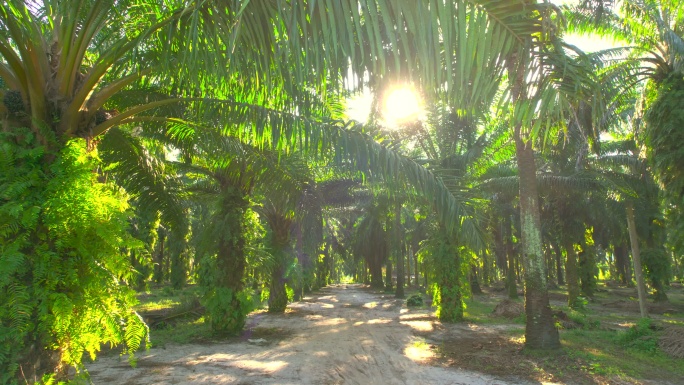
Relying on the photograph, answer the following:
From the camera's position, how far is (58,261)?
3557 mm

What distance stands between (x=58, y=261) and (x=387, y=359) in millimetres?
6531

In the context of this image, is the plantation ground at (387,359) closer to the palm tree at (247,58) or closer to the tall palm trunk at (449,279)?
the tall palm trunk at (449,279)

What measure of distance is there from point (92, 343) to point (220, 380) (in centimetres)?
362

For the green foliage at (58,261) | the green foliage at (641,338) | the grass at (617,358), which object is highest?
the green foliage at (58,261)

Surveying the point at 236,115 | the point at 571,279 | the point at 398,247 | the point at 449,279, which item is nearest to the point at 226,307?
the point at 449,279

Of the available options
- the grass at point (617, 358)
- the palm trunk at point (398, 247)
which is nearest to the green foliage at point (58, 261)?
the grass at point (617, 358)

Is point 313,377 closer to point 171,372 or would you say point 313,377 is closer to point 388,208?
point 171,372

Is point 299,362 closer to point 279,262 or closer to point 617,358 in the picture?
point 617,358

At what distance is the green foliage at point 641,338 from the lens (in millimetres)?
9023

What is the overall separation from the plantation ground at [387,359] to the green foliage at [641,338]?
151 mm

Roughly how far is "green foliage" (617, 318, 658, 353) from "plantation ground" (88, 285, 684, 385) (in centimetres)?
15

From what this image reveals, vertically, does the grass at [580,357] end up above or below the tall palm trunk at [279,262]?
below

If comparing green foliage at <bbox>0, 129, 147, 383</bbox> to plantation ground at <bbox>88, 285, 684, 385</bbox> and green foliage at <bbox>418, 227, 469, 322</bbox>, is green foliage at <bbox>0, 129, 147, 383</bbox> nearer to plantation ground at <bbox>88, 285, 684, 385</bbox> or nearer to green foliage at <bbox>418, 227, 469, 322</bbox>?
plantation ground at <bbox>88, 285, 684, 385</bbox>

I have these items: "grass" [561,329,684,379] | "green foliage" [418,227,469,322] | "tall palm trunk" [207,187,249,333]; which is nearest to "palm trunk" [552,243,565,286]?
"green foliage" [418,227,469,322]
